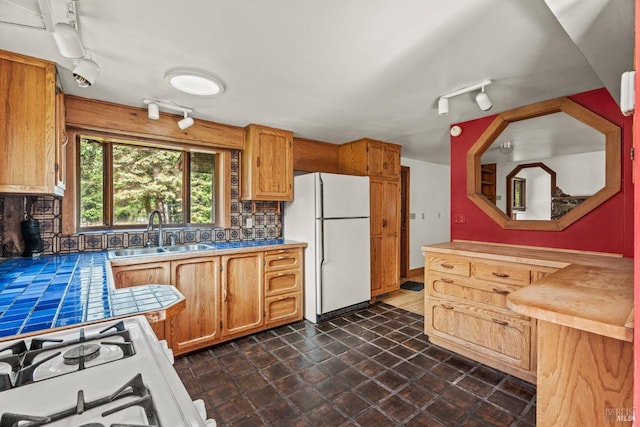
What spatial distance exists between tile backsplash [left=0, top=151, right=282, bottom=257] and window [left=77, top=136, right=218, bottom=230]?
0.18 m

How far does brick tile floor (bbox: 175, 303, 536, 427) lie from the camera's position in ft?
5.66

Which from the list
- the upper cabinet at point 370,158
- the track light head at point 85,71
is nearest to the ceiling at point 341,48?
the track light head at point 85,71

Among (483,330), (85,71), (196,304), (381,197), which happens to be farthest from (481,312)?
(85,71)

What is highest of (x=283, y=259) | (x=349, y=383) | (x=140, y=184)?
(x=140, y=184)

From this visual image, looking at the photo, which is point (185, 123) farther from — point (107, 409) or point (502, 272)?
point (502, 272)

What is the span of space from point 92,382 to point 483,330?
246 cm

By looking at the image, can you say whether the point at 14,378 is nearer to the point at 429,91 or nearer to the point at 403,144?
the point at 429,91

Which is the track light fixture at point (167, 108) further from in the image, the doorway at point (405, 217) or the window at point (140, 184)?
the doorway at point (405, 217)

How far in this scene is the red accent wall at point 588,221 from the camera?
2.05 meters

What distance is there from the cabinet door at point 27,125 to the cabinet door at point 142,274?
2.38 feet

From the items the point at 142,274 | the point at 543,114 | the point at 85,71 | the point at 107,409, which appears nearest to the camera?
the point at 107,409

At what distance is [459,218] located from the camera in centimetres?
300

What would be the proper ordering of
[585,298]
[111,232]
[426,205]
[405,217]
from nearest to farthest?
1. [585,298]
2. [111,232]
3. [405,217]
4. [426,205]

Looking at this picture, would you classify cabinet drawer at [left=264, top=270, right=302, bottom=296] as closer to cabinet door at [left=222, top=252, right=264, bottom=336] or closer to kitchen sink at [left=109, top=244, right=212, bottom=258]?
cabinet door at [left=222, top=252, right=264, bottom=336]
